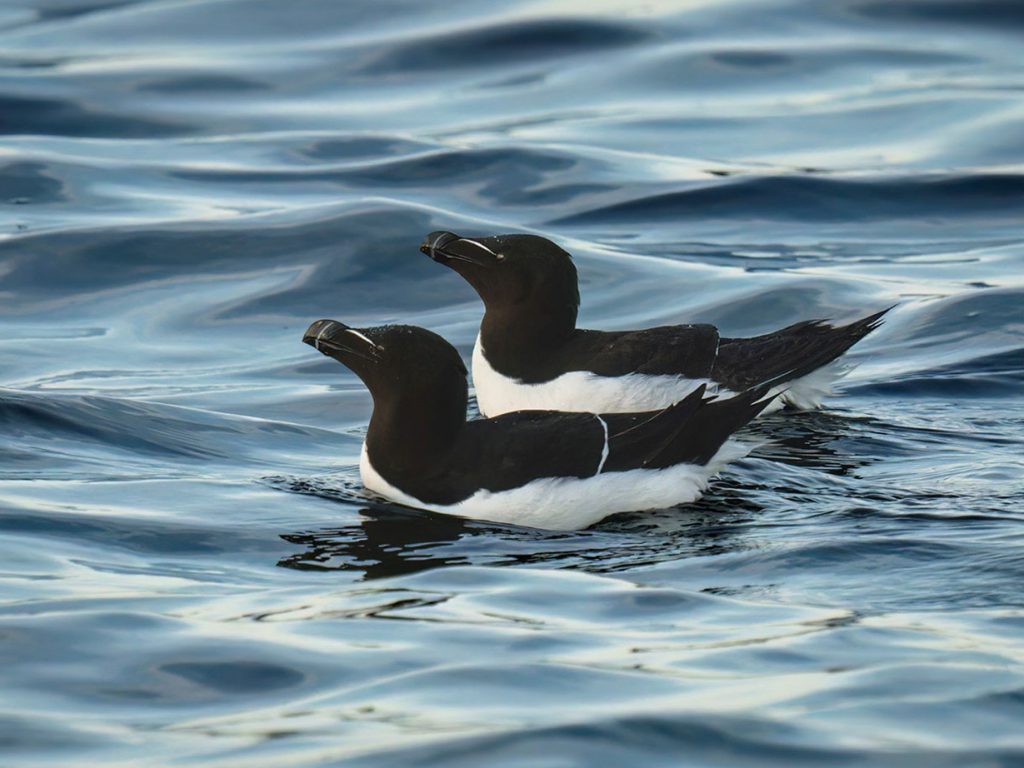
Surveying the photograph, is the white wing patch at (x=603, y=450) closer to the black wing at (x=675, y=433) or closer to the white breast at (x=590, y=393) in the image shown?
the black wing at (x=675, y=433)

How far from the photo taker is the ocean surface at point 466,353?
240 inches

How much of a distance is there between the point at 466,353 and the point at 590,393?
117 inches

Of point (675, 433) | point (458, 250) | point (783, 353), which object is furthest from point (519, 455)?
point (783, 353)

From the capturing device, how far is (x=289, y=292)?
14.6m

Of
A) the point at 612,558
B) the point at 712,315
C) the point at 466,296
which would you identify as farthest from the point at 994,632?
the point at 466,296

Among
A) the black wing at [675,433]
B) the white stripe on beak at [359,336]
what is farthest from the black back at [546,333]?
the white stripe on beak at [359,336]

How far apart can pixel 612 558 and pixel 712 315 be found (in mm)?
5951

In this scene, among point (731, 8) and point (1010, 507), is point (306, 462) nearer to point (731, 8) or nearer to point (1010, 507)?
point (1010, 507)

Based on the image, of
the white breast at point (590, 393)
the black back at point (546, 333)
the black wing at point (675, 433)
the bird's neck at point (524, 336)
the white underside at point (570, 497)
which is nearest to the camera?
the white underside at point (570, 497)

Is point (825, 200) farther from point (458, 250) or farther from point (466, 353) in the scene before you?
point (458, 250)

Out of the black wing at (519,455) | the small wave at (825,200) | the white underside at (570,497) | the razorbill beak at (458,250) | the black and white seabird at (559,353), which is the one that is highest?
the small wave at (825,200)

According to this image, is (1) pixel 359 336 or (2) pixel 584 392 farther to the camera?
(2) pixel 584 392

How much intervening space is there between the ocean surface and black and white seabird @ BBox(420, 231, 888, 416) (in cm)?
47

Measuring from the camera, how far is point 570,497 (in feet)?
27.8
